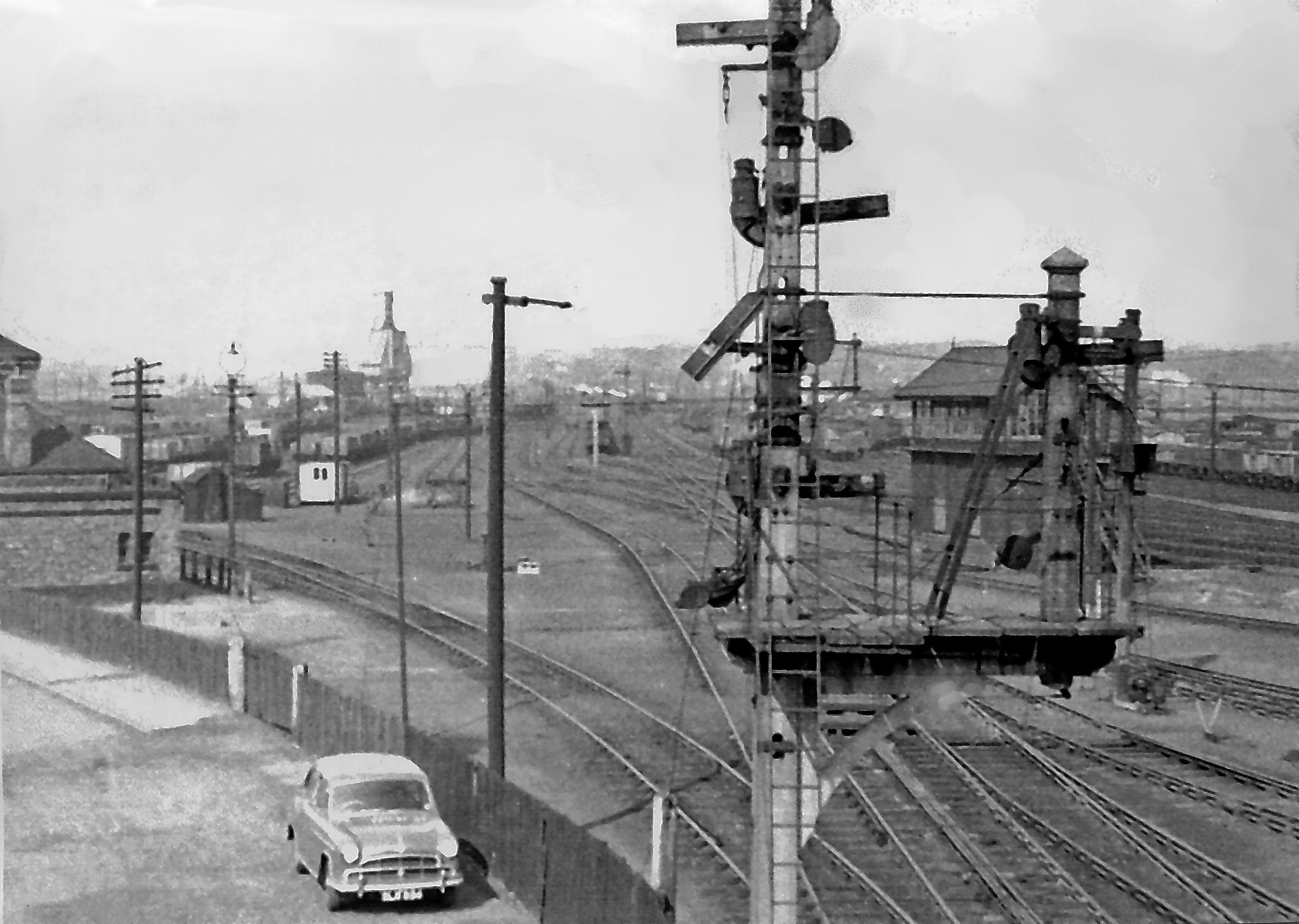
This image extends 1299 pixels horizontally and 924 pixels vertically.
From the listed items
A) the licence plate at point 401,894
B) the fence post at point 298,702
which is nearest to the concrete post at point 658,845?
the licence plate at point 401,894

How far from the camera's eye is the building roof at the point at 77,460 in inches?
2010

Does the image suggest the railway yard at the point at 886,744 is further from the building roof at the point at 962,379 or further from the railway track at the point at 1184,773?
the building roof at the point at 962,379

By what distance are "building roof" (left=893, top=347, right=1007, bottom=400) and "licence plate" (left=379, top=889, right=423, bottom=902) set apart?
1001 inches

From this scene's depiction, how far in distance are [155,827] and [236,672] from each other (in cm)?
731

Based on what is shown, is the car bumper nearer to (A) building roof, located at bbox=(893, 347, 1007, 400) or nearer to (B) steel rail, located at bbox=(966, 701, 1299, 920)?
(B) steel rail, located at bbox=(966, 701, 1299, 920)

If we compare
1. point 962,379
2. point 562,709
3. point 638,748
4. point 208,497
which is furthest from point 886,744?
point 208,497

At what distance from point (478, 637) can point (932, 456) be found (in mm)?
12970

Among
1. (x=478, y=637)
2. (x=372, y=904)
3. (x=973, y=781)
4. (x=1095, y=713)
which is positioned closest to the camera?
(x=372, y=904)

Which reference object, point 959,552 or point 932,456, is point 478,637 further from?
point 959,552

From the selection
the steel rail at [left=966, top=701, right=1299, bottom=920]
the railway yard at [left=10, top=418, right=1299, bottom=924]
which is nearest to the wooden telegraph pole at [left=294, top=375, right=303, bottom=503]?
the railway yard at [left=10, top=418, right=1299, bottom=924]

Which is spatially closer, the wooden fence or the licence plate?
the wooden fence

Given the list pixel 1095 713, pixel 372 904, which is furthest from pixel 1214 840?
pixel 372 904

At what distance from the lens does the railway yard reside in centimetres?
1755

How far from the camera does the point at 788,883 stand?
12297 millimetres
